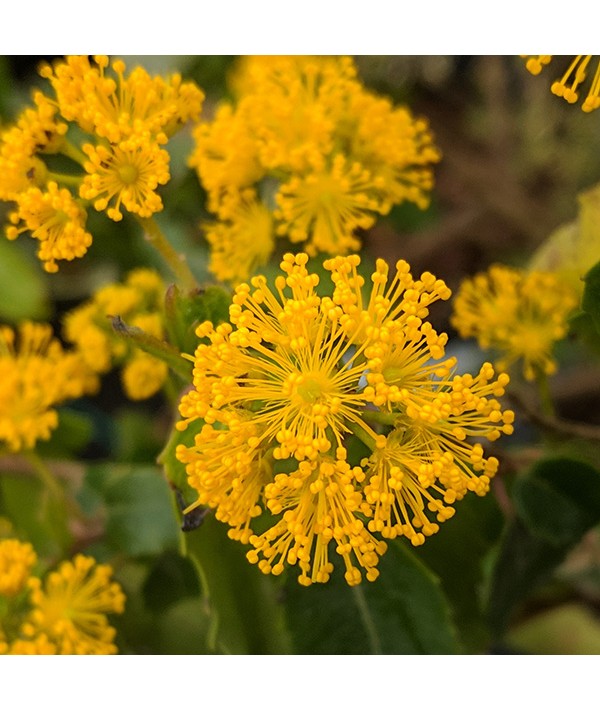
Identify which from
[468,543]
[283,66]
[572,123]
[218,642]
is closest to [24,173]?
[283,66]

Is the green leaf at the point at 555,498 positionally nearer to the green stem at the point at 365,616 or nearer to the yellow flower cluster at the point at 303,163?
the green stem at the point at 365,616

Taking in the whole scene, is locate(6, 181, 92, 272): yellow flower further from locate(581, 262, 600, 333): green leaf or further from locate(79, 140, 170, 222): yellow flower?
locate(581, 262, 600, 333): green leaf

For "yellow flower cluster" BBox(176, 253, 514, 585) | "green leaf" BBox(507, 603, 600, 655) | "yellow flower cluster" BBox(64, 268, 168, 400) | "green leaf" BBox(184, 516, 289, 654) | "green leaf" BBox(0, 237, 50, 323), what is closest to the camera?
"yellow flower cluster" BBox(176, 253, 514, 585)

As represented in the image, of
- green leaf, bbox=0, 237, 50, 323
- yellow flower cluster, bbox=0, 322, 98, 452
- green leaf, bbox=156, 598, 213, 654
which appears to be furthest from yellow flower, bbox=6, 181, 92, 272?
green leaf, bbox=0, 237, 50, 323

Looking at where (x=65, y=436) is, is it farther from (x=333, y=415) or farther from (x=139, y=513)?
(x=333, y=415)

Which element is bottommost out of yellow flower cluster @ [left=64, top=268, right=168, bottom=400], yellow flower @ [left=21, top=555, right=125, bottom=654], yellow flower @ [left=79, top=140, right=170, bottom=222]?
yellow flower @ [left=21, top=555, right=125, bottom=654]

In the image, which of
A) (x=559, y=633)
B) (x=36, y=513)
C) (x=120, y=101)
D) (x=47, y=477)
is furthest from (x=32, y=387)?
(x=559, y=633)
